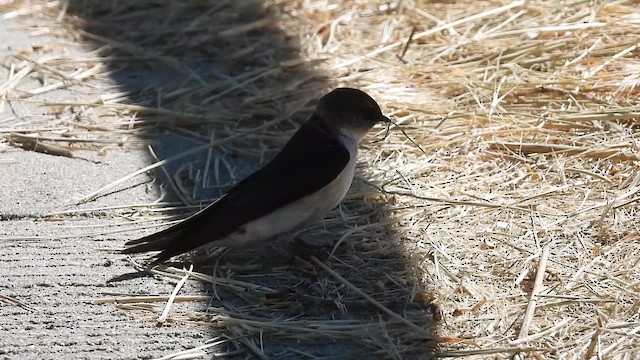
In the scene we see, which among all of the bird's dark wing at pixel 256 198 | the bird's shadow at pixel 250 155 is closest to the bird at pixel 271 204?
the bird's dark wing at pixel 256 198

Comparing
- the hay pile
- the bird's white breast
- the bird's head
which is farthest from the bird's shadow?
the bird's head

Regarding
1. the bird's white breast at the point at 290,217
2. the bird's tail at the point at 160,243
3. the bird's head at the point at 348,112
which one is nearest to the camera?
the bird's tail at the point at 160,243

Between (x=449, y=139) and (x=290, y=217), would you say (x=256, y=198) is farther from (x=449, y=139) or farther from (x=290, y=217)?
(x=449, y=139)

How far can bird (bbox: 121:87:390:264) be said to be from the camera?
13.0 feet

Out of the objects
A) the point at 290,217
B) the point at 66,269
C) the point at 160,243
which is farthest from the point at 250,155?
the point at 66,269

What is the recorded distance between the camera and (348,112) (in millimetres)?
4410

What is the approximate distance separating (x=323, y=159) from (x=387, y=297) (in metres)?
0.64

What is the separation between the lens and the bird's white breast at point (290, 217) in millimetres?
4055

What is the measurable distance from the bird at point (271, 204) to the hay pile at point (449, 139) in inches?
6.1

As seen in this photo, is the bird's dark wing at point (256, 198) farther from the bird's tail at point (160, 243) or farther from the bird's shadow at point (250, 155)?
the bird's shadow at point (250, 155)

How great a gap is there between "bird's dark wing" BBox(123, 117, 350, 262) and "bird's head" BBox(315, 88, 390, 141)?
21cm

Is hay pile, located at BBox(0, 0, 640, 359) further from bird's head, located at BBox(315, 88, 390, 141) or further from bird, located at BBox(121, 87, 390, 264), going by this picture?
bird's head, located at BBox(315, 88, 390, 141)

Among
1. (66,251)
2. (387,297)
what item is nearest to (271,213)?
(387,297)

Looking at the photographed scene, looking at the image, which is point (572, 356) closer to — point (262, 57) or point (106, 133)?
point (106, 133)
